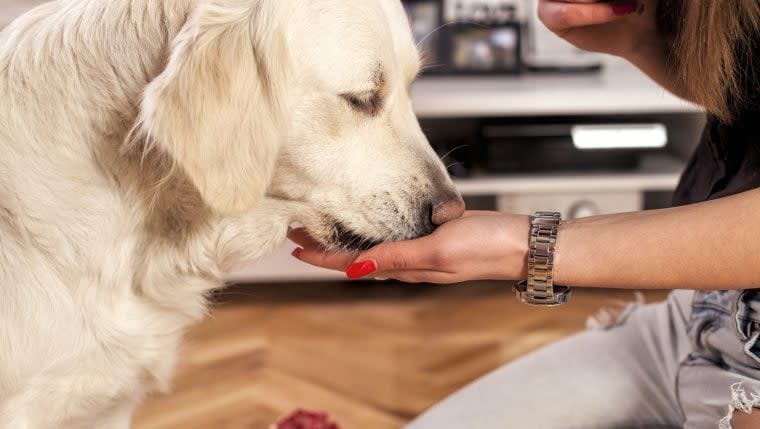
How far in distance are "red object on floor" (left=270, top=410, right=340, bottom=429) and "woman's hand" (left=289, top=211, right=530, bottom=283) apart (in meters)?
0.76

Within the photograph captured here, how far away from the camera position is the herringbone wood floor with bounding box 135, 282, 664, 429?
195 cm

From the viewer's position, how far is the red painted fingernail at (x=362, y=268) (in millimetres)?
1032

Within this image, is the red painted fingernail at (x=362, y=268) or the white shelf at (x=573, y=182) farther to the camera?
the white shelf at (x=573, y=182)

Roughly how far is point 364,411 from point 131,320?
1037 mm

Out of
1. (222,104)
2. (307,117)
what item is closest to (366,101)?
(307,117)

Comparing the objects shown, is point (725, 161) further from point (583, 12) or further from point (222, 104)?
point (222, 104)

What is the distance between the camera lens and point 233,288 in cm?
262

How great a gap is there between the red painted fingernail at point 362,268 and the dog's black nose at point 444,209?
0.10 m

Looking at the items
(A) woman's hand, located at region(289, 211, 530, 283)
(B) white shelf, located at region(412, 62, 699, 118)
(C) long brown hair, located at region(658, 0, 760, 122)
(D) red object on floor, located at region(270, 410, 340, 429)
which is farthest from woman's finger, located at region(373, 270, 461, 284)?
(B) white shelf, located at region(412, 62, 699, 118)

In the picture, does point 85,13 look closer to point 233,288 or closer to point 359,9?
point 359,9

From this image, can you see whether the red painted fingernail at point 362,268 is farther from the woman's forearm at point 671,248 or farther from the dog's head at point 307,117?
the woman's forearm at point 671,248

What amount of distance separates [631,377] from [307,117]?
622mm

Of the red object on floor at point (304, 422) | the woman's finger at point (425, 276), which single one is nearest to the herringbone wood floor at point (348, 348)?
the red object on floor at point (304, 422)

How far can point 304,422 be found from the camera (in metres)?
1.73
